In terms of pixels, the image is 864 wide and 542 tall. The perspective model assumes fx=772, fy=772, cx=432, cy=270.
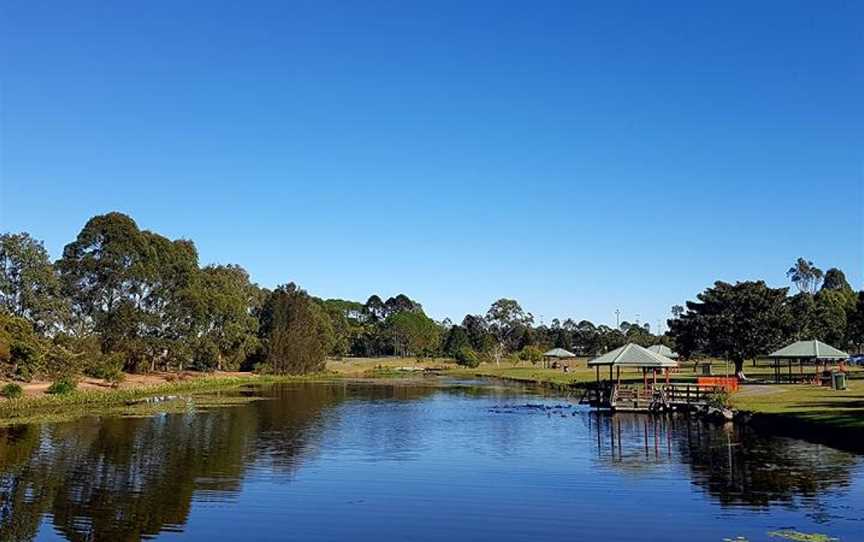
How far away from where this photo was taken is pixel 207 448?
28906 millimetres

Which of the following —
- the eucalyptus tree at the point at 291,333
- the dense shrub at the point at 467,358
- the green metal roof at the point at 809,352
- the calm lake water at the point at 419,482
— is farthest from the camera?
the dense shrub at the point at 467,358

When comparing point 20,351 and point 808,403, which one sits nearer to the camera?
point 808,403

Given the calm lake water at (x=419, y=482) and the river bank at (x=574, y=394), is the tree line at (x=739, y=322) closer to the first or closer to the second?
the river bank at (x=574, y=394)

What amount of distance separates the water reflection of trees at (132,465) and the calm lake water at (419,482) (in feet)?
0.26

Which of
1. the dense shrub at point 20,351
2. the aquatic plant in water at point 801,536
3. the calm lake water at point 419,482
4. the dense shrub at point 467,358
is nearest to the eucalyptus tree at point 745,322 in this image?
the calm lake water at point 419,482

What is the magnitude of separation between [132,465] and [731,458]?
774 inches

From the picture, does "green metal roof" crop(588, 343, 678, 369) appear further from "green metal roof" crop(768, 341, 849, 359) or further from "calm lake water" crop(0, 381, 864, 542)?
"green metal roof" crop(768, 341, 849, 359)

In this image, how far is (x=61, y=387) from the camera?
46.9m

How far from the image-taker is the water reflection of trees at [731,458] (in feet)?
66.8

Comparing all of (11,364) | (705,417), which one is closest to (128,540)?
(705,417)

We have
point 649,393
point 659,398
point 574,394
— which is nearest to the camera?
point 659,398

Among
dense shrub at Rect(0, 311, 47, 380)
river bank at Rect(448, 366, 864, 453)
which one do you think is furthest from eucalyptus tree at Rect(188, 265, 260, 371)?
river bank at Rect(448, 366, 864, 453)

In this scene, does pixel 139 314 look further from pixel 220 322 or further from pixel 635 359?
pixel 635 359

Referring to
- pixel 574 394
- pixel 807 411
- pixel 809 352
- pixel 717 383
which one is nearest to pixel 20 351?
pixel 574 394
